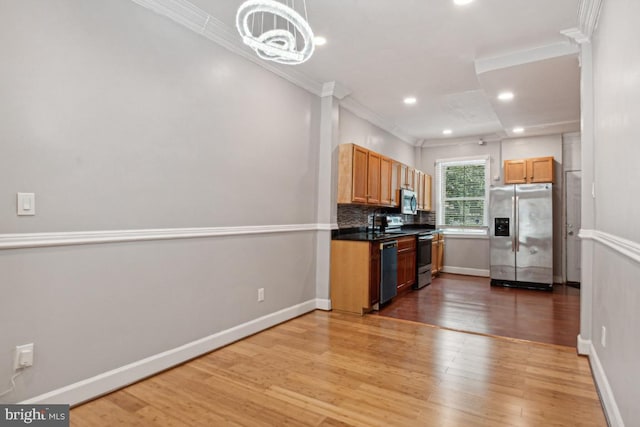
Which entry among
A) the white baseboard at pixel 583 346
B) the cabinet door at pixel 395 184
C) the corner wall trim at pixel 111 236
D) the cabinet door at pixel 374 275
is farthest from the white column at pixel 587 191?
the corner wall trim at pixel 111 236

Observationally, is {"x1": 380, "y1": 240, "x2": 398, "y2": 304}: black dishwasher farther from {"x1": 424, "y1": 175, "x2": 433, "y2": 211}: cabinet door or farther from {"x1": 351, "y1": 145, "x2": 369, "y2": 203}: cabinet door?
{"x1": 424, "y1": 175, "x2": 433, "y2": 211}: cabinet door

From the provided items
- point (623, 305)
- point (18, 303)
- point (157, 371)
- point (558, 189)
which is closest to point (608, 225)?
point (623, 305)

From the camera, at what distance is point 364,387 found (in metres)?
2.45

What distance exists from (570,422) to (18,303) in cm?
315

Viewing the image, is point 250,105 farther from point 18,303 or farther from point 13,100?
point 18,303

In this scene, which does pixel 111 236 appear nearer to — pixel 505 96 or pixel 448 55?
pixel 448 55

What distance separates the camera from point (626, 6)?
5.81ft

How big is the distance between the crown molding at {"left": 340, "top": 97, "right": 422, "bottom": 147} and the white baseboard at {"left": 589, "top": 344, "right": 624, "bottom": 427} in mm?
3803

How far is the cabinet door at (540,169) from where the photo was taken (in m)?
6.10

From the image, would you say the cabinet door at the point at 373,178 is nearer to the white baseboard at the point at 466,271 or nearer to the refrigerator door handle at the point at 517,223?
the refrigerator door handle at the point at 517,223

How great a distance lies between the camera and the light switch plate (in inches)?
77.1

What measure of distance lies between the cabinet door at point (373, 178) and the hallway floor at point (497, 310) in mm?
1439

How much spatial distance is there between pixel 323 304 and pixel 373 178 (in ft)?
6.08

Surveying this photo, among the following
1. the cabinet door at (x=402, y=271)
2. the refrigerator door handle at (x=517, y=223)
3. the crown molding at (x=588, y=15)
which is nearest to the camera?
the crown molding at (x=588, y=15)
